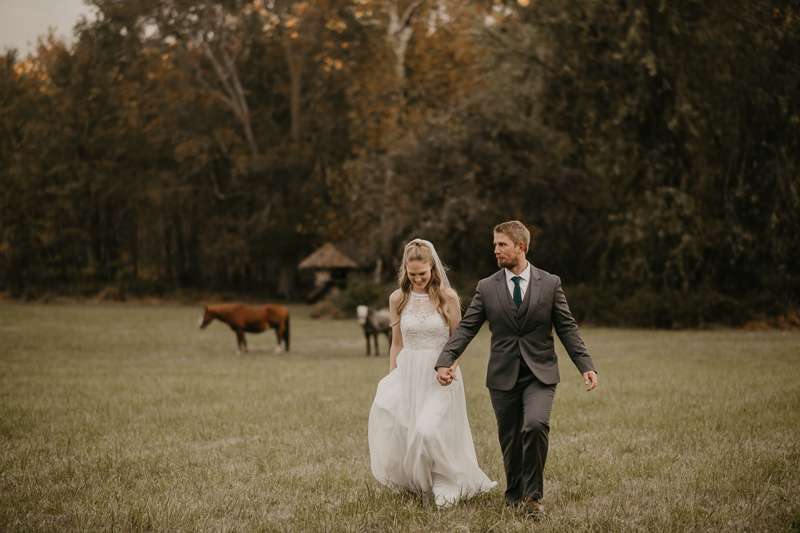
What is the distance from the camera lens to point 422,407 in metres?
5.00

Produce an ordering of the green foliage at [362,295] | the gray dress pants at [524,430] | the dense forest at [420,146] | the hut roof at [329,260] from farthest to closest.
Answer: the hut roof at [329,260], the green foliage at [362,295], the dense forest at [420,146], the gray dress pants at [524,430]

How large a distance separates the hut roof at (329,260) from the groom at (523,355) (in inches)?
1327

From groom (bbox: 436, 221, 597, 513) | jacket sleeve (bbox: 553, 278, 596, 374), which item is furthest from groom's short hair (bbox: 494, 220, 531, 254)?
jacket sleeve (bbox: 553, 278, 596, 374)

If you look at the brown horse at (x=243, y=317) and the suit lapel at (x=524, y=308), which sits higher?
the suit lapel at (x=524, y=308)

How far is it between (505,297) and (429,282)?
79cm

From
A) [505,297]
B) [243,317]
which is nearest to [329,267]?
[243,317]

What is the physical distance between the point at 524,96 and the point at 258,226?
78.1 feet

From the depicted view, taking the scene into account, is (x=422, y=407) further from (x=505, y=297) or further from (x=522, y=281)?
(x=522, y=281)

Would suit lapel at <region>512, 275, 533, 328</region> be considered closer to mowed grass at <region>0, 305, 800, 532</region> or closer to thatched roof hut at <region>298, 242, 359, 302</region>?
mowed grass at <region>0, 305, 800, 532</region>

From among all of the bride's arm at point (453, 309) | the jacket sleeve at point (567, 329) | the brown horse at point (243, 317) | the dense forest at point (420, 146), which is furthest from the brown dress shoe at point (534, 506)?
the dense forest at point (420, 146)

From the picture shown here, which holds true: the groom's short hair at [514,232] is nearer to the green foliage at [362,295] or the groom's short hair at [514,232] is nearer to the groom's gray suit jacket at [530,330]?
the groom's gray suit jacket at [530,330]

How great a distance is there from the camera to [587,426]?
787cm

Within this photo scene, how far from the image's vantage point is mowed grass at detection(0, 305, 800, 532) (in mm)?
4723

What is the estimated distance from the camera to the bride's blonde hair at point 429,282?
5.18 meters
